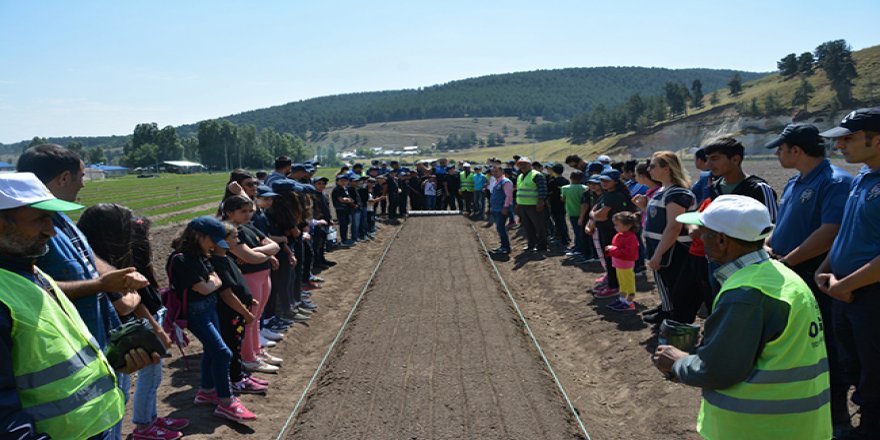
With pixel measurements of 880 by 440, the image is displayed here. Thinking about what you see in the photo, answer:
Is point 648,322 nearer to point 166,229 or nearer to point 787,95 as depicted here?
point 166,229

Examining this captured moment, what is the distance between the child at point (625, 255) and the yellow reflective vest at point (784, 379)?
18.3ft

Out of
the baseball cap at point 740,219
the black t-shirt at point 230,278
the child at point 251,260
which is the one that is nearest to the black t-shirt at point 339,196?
the child at point 251,260

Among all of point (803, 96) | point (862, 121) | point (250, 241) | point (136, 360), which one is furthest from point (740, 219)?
point (803, 96)

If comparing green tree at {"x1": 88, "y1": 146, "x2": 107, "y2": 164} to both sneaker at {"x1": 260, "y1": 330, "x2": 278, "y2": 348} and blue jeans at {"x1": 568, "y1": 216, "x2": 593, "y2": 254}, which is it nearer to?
blue jeans at {"x1": 568, "y1": 216, "x2": 593, "y2": 254}

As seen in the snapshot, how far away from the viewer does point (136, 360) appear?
3061 millimetres

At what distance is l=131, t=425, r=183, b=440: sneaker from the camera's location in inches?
184

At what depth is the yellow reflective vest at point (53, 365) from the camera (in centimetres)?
224

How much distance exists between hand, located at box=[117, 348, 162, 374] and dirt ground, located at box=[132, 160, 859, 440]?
7.02 feet

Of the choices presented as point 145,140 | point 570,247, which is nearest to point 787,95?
point 570,247

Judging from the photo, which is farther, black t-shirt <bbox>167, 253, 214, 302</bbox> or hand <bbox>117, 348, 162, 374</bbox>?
black t-shirt <bbox>167, 253, 214, 302</bbox>

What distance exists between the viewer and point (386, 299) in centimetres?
969

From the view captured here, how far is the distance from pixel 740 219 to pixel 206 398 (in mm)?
4643

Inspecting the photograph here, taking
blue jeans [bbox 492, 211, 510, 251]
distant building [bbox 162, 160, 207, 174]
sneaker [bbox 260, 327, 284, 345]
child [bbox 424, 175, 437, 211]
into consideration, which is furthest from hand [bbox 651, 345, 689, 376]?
distant building [bbox 162, 160, 207, 174]

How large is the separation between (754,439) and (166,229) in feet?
67.3
